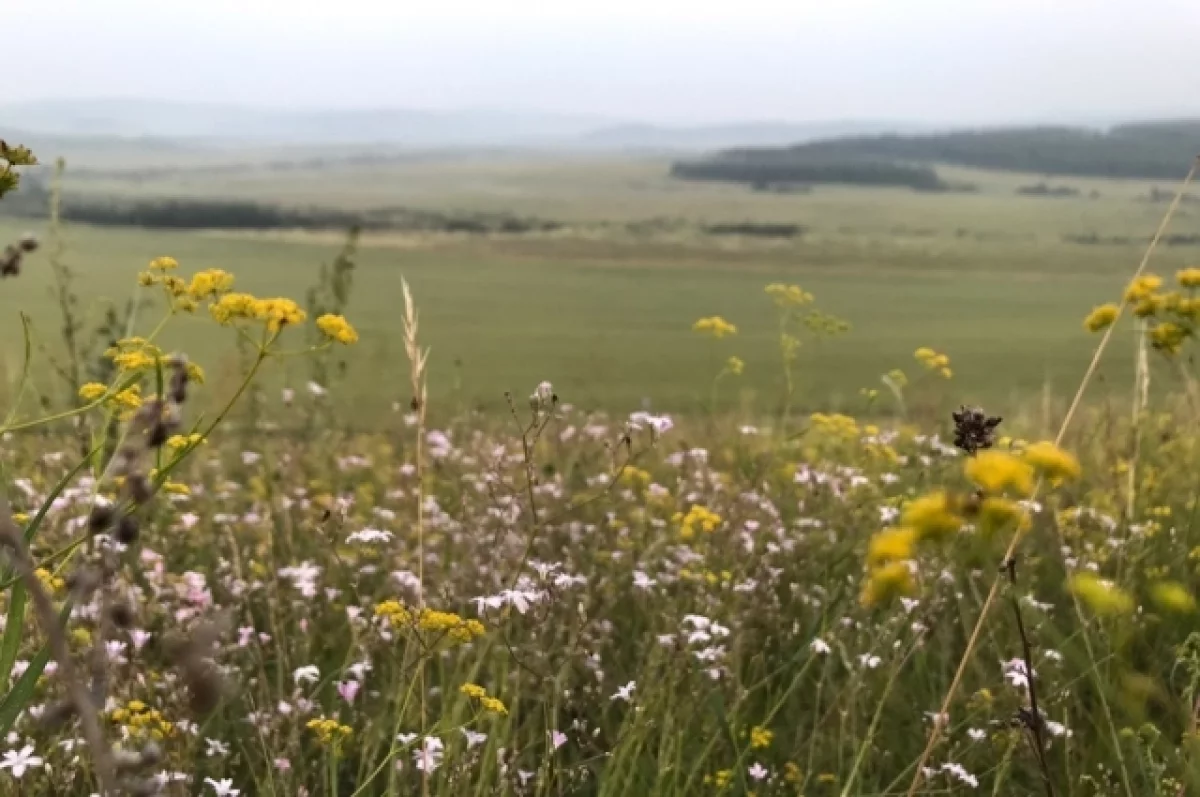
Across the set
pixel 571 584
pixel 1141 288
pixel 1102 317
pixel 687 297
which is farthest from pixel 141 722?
pixel 687 297

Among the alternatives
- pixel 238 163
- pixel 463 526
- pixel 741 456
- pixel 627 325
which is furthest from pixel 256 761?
pixel 238 163

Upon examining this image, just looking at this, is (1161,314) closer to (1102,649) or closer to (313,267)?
(1102,649)

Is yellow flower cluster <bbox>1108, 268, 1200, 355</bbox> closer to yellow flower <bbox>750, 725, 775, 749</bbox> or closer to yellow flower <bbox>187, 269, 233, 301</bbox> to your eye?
yellow flower <bbox>750, 725, 775, 749</bbox>

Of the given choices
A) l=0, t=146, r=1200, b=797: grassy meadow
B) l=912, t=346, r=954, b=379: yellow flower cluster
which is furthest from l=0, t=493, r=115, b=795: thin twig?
l=912, t=346, r=954, b=379: yellow flower cluster

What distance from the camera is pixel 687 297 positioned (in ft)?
43.6

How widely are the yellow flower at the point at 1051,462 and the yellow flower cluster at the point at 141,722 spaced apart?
1.04 m

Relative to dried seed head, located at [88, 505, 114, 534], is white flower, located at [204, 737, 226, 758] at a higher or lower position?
lower

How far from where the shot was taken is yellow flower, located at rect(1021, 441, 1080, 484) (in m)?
0.90

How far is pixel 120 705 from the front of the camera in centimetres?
160

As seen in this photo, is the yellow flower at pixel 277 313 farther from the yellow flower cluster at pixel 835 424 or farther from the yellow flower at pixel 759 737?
the yellow flower cluster at pixel 835 424

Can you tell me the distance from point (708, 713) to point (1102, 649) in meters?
0.78

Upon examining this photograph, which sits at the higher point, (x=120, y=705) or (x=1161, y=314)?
(x=1161, y=314)

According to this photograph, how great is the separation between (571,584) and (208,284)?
91 centimetres

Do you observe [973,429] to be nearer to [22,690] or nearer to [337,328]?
[337,328]
